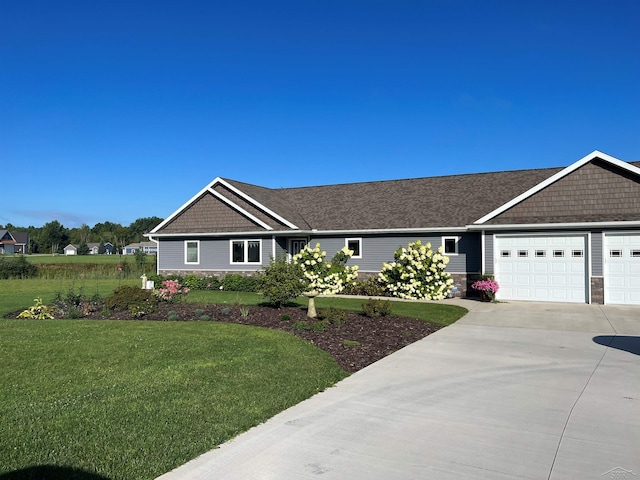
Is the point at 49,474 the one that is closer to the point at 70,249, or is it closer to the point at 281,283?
the point at 281,283

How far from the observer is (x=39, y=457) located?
4.27m

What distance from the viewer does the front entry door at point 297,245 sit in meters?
24.8

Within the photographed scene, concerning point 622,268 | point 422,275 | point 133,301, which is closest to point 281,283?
point 133,301

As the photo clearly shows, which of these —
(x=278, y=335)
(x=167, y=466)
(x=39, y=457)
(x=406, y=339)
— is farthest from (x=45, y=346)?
(x=406, y=339)

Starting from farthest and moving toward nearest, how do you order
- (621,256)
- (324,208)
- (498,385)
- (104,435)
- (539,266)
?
(324,208), (539,266), (621,256), (498,385), (104,435)

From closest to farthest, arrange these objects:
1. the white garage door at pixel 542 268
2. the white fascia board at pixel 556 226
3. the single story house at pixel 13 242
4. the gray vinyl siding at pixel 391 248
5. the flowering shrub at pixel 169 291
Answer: the flowering shrub at pixel 169 291
the white fascia board at pixel 556 226
the white garage door at pixel 542 268
the gray vinyl siding at pixel 391 248
the single story house at pixel 13 242

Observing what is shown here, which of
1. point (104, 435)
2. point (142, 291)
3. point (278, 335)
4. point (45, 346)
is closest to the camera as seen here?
point (104, 435)

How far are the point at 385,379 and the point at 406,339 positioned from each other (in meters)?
3.45

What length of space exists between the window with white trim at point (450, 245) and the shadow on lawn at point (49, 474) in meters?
18.8

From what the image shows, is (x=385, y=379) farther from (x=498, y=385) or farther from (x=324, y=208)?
(x=324, y=208)

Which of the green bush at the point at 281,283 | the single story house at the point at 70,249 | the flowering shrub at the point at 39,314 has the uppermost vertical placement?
the single story house at the point at 70,249

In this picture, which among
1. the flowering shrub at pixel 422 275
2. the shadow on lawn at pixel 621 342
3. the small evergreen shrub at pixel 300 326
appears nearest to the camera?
the shadow on lawn at pixel 621 342

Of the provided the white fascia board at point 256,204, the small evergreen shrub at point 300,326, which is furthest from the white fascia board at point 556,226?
the small evergreen shrub at point 300,326

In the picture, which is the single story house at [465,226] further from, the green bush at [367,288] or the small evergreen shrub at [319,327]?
the small evergreen shrub at [319,327]
